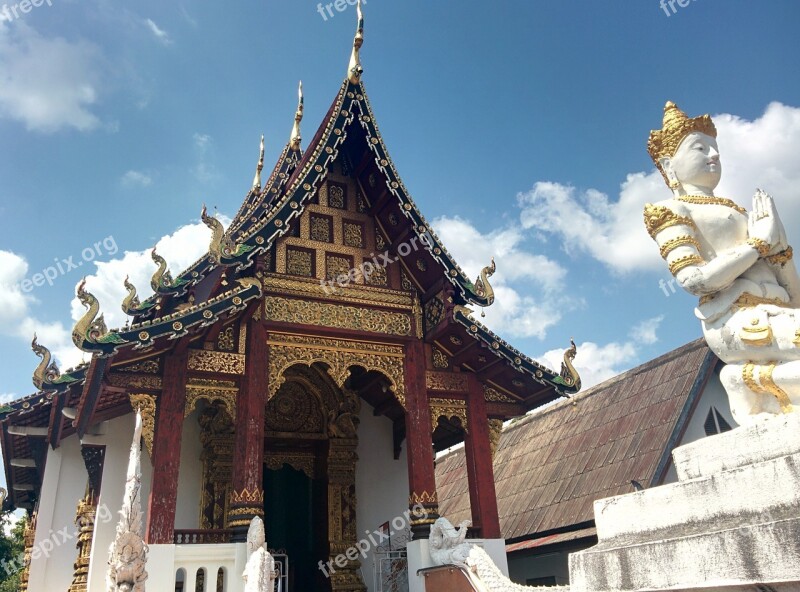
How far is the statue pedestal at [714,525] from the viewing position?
2.82 meters

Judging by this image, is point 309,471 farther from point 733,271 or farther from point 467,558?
point 733,271

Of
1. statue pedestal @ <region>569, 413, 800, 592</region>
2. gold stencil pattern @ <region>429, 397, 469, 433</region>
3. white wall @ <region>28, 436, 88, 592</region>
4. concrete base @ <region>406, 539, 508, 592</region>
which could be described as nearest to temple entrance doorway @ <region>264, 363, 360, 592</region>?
gold stencil pattern @ <region>429, 397, 469, 433</region>

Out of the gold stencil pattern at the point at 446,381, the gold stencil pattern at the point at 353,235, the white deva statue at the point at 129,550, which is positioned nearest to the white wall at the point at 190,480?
the white deva statue at the point at 129,550

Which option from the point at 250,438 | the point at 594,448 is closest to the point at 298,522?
the point at 250,438

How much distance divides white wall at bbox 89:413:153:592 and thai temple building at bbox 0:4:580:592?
26mm

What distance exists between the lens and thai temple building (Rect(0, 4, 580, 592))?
25.4ft

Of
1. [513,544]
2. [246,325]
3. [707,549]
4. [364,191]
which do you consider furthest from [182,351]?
[513,544]

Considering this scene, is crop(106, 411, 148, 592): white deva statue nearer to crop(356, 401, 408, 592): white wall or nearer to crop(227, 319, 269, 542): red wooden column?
crop(227, 319, 269, 542): red wooden column

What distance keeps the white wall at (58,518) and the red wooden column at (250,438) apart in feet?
13.4

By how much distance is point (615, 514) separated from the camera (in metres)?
3.61

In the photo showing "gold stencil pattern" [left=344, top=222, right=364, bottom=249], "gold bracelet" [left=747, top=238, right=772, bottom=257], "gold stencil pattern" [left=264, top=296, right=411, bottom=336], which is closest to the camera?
"gold bracelet" [left=747, top=238, right=772, bottom=257]

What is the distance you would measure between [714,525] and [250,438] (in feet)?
19.0

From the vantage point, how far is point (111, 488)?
916 cm

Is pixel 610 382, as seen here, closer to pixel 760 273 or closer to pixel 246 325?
pixel 246 325
